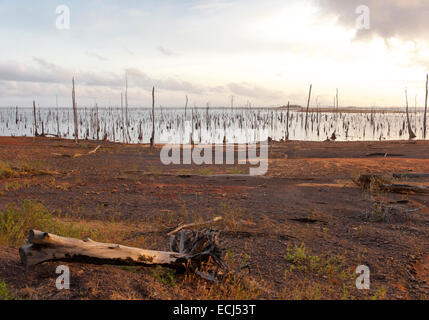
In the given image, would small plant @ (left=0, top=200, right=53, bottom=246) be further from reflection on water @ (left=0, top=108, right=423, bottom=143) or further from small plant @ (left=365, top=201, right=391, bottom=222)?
reflection on water @ (left=0, top=108, right=423, bottom=143)

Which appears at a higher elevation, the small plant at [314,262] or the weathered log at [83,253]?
the weathered log at [83,253]

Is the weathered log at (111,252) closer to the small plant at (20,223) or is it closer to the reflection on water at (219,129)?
the small plant at (20,223)

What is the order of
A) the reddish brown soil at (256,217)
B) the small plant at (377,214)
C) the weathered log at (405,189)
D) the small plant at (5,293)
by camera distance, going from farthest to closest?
the weathered log at (405,189) → the small plant at (377,214) → the reddish brown soil at (256,217) → the small plant at (5,293)

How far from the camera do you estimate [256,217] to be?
716 centimetres

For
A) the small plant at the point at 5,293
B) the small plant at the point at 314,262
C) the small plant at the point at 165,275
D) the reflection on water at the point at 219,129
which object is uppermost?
the reflection on water at the point at 219,129

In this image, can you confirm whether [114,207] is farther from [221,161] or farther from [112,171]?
[221,161]

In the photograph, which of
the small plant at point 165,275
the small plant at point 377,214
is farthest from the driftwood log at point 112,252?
the small plant at point 377,214

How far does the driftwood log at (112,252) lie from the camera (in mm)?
3594

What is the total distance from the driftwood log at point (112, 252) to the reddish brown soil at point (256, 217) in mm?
187

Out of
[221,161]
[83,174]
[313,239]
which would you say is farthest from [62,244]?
[221,161]

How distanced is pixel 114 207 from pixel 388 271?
572 centimetres

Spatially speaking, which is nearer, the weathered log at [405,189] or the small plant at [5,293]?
the small plant at [5,293]

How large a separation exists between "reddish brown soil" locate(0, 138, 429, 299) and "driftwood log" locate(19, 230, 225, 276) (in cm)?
19

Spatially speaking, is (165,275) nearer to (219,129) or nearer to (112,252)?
(112,252)
